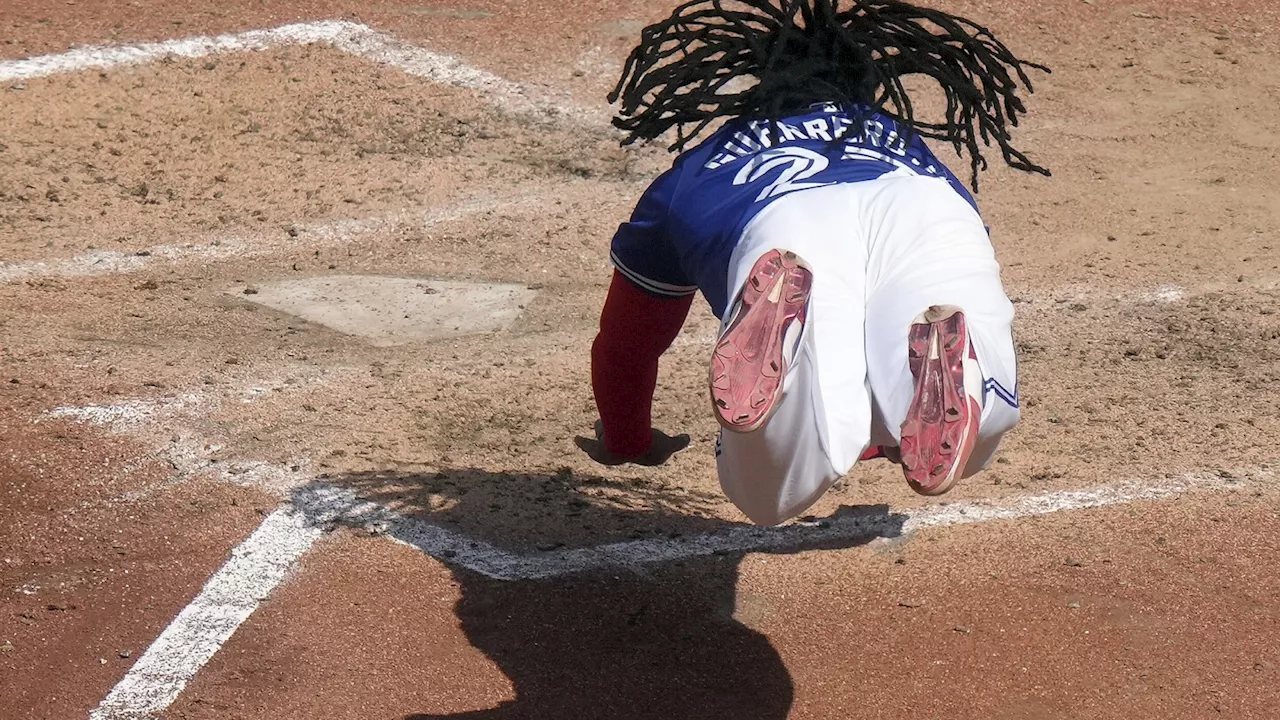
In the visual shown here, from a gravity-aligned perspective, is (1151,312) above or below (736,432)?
below

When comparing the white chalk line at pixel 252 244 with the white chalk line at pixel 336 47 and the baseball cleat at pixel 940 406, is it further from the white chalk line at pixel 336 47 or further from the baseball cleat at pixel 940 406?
the baseball cleat at pixel 940 406

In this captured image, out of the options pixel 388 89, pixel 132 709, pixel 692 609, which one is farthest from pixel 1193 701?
pixel 388 89

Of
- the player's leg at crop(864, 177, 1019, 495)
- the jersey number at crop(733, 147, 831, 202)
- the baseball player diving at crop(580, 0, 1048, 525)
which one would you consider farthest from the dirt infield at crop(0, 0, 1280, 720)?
the jersey number at crop(733, 147, 831, 202)

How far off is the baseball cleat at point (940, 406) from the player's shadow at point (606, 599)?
1.11 metres

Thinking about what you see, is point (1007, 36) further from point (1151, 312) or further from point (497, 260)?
point (497, 260)

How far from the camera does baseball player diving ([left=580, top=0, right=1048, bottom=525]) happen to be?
298 cm

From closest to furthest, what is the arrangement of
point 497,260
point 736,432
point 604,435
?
point 736,432
point 604,435
point 497,260

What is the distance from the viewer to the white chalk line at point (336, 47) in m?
8.25

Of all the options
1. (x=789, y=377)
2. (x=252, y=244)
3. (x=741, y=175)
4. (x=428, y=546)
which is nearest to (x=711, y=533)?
(x=428, y=546)

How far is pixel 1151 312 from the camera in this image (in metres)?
6.36

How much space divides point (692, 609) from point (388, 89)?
4968 millimetres

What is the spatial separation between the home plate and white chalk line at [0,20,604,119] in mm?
2104

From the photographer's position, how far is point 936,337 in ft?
9.98

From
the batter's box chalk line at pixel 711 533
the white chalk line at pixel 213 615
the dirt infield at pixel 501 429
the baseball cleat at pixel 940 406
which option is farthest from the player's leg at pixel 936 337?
the white chalk line at pixel 213 615
